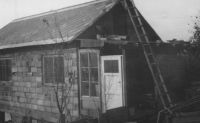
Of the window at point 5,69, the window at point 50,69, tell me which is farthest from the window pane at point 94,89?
the window at point 5,69

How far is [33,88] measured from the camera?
9883 mm

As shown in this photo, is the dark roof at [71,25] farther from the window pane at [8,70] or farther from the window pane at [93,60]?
the window pane at [93,60]

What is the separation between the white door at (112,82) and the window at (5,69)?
6023 mm

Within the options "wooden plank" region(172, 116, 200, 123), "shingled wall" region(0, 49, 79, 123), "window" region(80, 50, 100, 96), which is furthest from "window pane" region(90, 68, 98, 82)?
"wooden plank" region(172, 116, 200, 123)

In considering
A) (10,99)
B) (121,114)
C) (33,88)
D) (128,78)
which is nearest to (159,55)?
→ (128,78)

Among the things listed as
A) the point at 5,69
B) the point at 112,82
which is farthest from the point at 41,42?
the point at 5,69

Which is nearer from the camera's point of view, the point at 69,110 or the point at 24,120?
the point at 69,110

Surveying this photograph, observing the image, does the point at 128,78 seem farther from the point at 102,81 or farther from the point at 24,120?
the point at 24,120

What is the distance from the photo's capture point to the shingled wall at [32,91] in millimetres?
8305

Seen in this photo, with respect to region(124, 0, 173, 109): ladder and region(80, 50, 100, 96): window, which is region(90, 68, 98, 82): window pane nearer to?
region(80, 50, 100, 96): window

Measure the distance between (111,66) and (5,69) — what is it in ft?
22.2

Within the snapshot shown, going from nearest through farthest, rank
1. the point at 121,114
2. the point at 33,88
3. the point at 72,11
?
the point at 121,114 → the point at 33,88 → the point at 72,11

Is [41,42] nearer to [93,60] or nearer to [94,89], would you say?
[93,60]

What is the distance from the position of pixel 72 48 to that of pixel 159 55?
451cm
